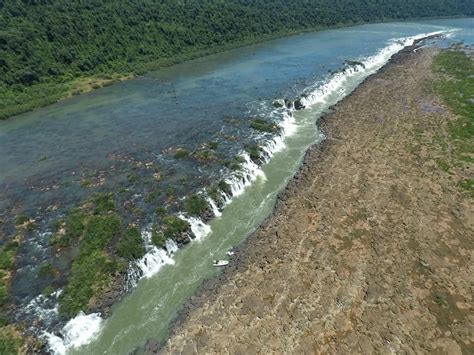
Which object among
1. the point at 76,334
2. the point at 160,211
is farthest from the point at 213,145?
the point at 76,334

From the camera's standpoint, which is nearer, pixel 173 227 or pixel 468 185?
pixel 173 227

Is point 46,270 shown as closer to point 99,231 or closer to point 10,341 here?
point 99,231

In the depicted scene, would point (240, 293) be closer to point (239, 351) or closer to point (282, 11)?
point (239, 351)

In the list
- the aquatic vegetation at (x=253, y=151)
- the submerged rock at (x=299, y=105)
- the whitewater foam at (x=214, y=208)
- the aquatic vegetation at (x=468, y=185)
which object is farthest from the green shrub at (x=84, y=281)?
the submerged rock at (x=299, y=105)

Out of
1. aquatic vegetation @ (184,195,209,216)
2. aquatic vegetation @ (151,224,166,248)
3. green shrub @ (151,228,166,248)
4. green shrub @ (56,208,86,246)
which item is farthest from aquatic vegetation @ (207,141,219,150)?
green shrub @ (56,208,86,246)

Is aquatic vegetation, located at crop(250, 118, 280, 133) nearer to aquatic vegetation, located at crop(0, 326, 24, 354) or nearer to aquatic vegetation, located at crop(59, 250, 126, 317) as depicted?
aquatic vegetation, located at crop(59, 250, 126, 317)

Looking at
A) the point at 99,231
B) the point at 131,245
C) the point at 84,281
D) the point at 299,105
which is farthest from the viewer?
the point at 299,105

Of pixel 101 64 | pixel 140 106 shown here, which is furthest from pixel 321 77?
pixel 101 64
